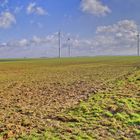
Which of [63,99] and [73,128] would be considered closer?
[73,128]

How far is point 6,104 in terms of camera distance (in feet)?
59.8

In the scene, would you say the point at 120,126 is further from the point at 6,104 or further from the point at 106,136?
the point at 6,104

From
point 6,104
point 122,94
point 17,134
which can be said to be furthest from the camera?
point 122,94

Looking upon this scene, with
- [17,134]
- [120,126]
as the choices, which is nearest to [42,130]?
[17,134]

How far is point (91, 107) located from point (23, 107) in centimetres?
336

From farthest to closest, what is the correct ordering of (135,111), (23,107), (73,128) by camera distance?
(23,107) → (135,111) → (73,128)

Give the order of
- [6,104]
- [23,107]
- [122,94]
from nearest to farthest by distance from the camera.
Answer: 1. [23,107]
2. [6,104]
3. [122,94]

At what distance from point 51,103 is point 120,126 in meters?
5.67

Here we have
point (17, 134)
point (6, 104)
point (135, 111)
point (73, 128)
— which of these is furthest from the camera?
point (6, 104)

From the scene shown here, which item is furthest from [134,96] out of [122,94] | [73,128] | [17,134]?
[17,134]

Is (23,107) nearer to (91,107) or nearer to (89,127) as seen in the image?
(91,107)

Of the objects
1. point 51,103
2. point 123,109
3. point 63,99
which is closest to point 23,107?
point 51,103

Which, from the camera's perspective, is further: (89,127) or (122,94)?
(122,94)

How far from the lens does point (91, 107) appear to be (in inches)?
631
